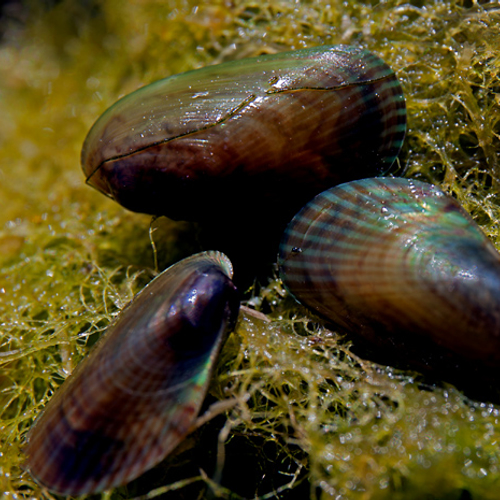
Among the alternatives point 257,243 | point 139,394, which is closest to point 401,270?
point 257,243

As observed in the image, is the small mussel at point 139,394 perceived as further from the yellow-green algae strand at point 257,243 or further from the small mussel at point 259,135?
the small mussel at point 259,135

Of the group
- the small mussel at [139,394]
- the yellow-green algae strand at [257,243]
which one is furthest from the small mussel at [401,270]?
the small mussel at [139,394]

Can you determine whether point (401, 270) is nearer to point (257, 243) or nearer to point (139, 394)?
point (257, 243)

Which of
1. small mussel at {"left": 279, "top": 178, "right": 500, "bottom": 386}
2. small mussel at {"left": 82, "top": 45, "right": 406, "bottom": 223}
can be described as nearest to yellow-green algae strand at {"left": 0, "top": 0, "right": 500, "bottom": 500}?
small mussel at {"left": 279, "top": 178, "right": 500, "bottom": 386}

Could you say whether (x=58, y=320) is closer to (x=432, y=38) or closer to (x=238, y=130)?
(x=238, y=130)

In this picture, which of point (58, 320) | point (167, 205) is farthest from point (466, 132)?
point (58, 320)
